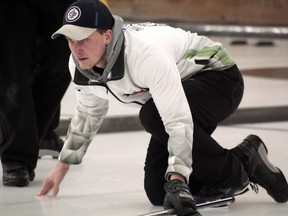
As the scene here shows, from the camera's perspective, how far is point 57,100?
469cm

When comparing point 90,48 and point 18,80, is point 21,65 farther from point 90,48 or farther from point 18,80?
point 90,48

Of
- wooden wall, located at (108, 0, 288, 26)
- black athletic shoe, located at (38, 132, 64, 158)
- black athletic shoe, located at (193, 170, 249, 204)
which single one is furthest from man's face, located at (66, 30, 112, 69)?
wooden wall, located at (108, 0, 288, 26)

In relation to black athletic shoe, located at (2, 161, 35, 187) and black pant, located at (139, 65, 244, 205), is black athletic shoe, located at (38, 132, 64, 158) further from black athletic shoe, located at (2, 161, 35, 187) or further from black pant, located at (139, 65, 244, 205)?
black pant, located at (139, 65, 244, 205)

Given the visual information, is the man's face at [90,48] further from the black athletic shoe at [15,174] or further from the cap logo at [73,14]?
the black athletic shoe at [15,174]

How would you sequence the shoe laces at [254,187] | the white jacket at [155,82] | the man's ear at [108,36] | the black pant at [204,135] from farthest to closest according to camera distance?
the shoe laces at [254,187]
the black pant at [204,135]
the man's ear at [108,36]
the white jacket at [155,82]

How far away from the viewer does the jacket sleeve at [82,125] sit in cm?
379

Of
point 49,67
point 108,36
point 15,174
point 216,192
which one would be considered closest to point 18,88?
point 49,67

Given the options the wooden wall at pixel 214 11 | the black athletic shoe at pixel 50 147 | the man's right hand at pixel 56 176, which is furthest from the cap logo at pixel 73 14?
the wooden wall at pixel 214 11

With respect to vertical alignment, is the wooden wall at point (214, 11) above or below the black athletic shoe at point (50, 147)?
below

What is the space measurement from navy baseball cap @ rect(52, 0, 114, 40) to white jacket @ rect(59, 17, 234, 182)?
0.09 meters

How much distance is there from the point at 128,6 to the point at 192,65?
8787 millimetres

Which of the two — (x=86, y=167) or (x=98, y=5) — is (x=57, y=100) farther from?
(x=98, y=5)

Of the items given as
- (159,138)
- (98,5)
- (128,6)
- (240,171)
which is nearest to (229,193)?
(240,171)

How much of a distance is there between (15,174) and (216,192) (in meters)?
0.98
